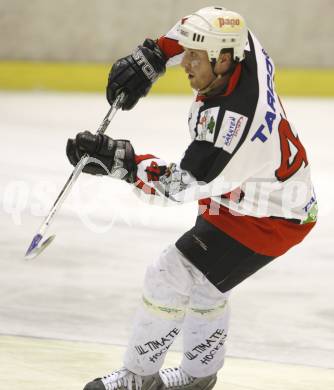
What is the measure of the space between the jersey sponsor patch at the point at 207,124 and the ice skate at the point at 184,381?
40.3 inches

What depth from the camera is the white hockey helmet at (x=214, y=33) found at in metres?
3.46

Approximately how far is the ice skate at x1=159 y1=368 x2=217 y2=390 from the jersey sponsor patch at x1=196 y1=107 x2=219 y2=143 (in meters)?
1.02

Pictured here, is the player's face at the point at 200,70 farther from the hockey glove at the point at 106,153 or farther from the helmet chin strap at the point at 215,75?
the hockey glove at the point at 106,153

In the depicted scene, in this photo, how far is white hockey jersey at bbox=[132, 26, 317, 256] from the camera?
3.38 meters

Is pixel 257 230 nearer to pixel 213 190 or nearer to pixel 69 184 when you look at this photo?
pixel 213 190

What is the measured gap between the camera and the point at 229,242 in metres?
3.69

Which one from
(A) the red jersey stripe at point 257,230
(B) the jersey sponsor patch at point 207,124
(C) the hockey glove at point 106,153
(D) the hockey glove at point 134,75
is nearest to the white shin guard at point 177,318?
(A) the red jersey stripe at point 257,230

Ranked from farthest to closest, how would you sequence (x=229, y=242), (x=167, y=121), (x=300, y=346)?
(x=167, y=121), (x=300, y=346), (x=229, y=242)

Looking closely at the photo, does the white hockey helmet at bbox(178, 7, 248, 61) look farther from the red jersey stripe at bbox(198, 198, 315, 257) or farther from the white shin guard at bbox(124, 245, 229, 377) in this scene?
the white shin guard at bbox(124, 245, 229, 377)

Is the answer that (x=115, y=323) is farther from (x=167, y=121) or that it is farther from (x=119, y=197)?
(x=167, y=121)

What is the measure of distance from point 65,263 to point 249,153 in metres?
2.41

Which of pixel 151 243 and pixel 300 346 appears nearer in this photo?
pixel 300 346

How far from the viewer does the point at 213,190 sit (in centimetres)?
345

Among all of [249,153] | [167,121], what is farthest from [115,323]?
[167,121]
